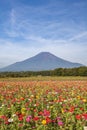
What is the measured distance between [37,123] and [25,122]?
27cm

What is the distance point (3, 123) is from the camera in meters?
6.26

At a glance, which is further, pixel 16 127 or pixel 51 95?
pixel 51 95

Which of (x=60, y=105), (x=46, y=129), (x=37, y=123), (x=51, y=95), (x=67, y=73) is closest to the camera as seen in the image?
(x=46, y=129)

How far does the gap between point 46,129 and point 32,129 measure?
1.08ft

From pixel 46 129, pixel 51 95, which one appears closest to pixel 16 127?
pixel 46 129

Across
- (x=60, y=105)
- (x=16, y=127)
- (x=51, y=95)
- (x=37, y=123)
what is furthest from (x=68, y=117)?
(x=51, y=95)

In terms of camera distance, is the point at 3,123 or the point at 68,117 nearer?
the point at 3,123

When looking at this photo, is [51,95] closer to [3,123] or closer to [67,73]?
[3,123]

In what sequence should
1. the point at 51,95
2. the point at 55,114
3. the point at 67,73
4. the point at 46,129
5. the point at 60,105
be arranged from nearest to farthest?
the point at 46,129 → the point at 55,114 → the point at 60,105 → the point at 51,95 → the point at 67,73

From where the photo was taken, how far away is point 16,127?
6289mm

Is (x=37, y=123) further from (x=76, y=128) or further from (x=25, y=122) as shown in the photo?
(x=76, y=128)

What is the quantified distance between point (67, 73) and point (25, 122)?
50.8 m

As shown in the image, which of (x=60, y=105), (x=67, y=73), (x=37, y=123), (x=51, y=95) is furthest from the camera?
(x=67, y=73)

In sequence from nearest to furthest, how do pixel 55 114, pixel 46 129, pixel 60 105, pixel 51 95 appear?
pixel 46 129 → pixel 55 114 → pixel 60 105 → pixel 51 95
